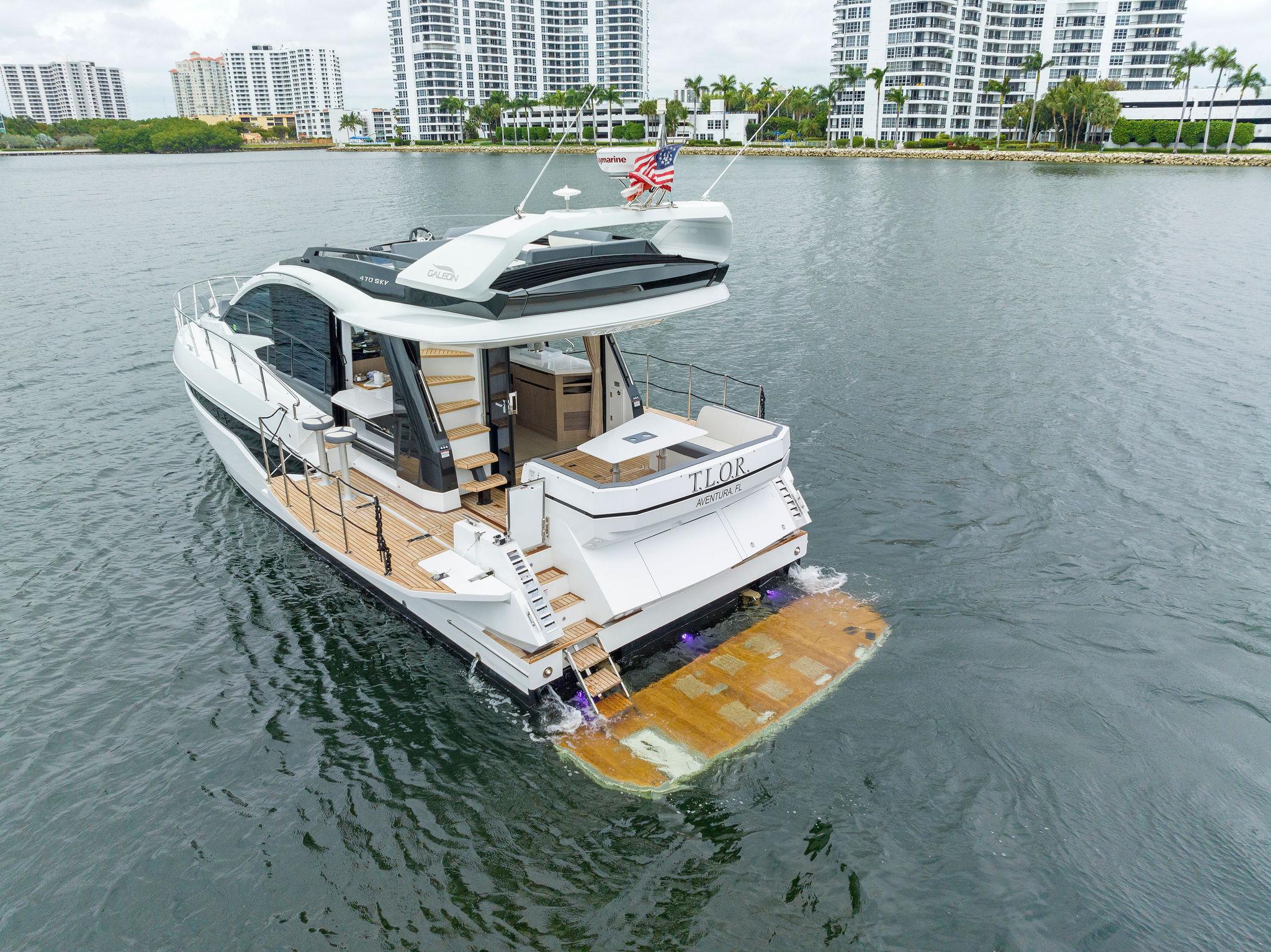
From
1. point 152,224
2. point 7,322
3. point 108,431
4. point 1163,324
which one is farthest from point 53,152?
point 1163,324

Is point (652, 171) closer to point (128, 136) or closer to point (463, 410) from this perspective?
point (463, 410)

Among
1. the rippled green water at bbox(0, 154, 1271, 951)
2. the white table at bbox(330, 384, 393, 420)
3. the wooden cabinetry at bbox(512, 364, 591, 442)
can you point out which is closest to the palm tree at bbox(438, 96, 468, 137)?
the rippled green water at bbox(0, 154, 1271, 951)

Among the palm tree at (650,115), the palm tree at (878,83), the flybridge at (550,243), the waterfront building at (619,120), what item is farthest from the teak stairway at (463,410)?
the waterfront building at (619,120)

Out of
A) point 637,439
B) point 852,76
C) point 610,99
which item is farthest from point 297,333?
point 610,99

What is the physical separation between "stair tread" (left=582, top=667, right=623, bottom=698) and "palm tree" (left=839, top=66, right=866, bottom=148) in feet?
411

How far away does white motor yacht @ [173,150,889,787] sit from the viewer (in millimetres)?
9219

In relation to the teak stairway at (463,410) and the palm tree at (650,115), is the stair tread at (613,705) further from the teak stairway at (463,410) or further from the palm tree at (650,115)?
the palm tree at (650,115)

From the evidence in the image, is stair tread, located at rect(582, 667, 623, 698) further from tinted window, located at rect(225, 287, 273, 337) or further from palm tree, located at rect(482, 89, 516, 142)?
palm tree, located at rect(482, 89, 516, 142)

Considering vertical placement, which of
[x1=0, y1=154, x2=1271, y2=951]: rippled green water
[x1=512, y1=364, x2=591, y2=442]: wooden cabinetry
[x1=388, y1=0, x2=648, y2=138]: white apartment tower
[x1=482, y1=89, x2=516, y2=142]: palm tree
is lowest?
[x1=0, y1=154, x2=1271, y2=951]: rippled green water

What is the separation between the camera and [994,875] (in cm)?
757

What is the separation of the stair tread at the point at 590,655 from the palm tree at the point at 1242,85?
387ft

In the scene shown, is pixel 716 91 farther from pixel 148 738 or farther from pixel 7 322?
pixel 148 738

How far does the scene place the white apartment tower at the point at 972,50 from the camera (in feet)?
391

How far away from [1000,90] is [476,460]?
5035 inches
